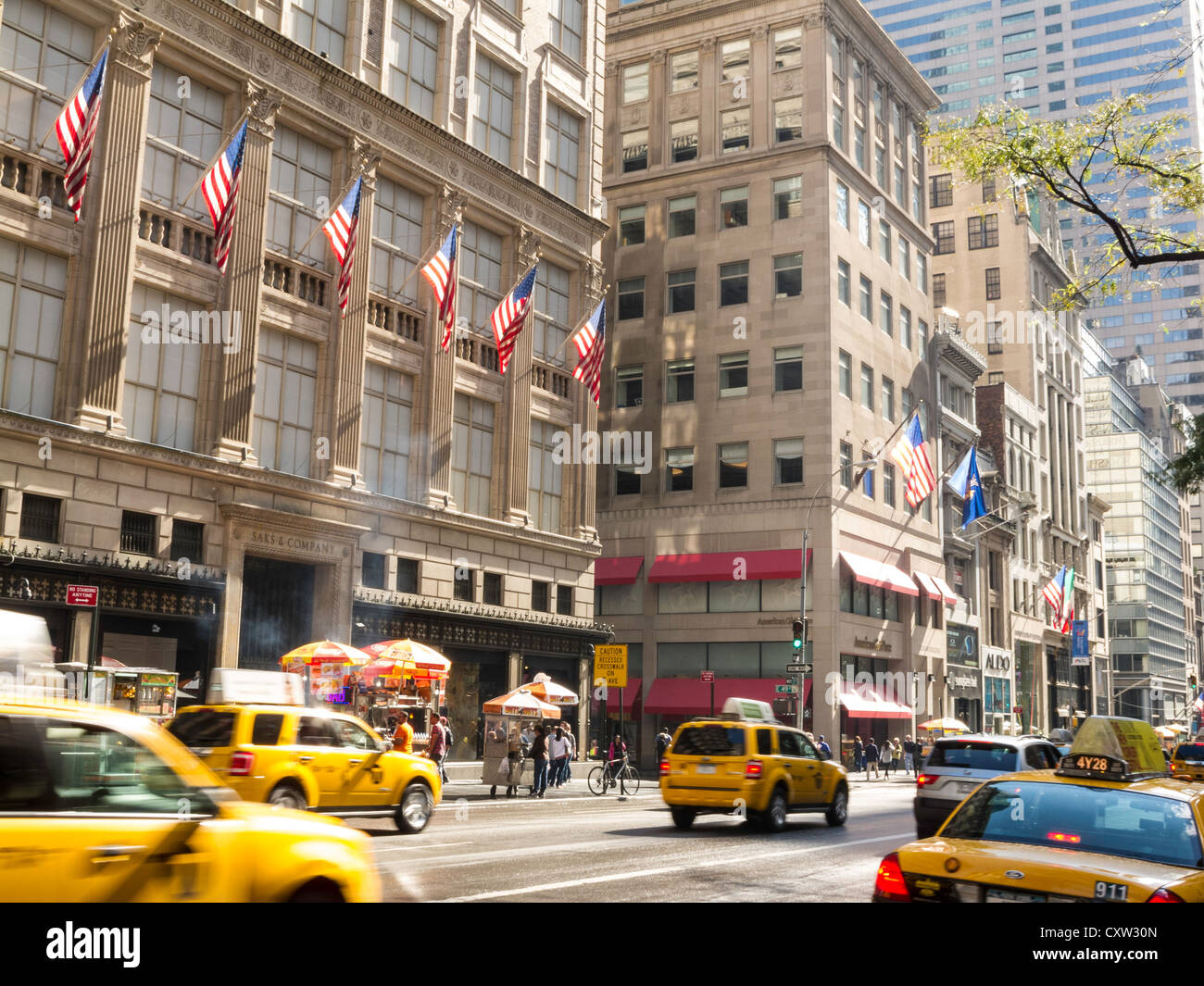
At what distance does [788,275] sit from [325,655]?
34.2 meters

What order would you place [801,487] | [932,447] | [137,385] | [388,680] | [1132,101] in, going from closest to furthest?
[1132,101], [137,385], [388,680], [801,487], [932,447]

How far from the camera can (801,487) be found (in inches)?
2034

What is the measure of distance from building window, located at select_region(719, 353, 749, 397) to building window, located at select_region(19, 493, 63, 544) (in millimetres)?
34553

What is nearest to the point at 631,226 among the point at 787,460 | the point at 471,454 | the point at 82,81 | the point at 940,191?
the point at 787,460

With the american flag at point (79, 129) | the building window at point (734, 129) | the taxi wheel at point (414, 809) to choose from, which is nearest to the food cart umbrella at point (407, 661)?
the taxi wheel at point (414, 809)

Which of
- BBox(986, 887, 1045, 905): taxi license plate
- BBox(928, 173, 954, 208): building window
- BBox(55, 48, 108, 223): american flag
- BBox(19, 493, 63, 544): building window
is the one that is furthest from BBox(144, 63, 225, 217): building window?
BBox(928, 173, 954, 208): building window

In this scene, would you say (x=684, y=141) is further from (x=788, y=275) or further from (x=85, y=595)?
(x=85, y=595)

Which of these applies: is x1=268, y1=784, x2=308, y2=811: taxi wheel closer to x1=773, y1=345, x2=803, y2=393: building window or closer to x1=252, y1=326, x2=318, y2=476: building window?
x1=252, y1=326, x2=318, y2=476: building window

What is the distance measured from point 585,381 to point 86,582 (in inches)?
690

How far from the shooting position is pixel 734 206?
56188 millimetres

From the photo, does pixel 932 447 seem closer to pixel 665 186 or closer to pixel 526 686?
pixel 665 186

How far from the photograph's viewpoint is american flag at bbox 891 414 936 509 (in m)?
47.7

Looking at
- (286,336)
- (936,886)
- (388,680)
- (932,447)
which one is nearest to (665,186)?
(932,447)

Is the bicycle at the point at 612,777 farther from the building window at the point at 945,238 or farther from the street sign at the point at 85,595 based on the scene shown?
the building window at the point at 945,238
